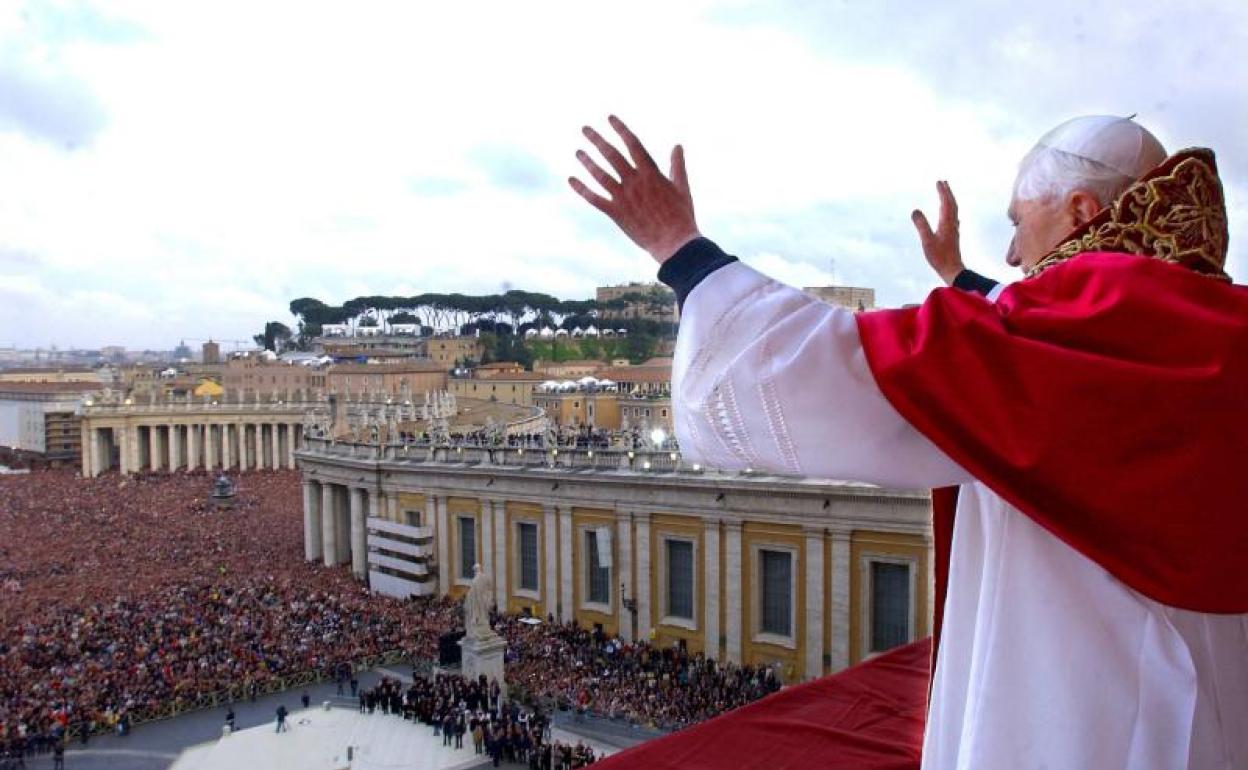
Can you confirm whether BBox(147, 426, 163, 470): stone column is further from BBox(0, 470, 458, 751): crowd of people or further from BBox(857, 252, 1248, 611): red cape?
BBox(857, 252, 1248, 611): red cape

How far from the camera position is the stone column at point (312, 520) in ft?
115

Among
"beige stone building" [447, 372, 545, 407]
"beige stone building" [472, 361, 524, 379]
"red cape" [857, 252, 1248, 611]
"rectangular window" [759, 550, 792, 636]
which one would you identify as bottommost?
"rectangular window" [759, 550, 792, 636]

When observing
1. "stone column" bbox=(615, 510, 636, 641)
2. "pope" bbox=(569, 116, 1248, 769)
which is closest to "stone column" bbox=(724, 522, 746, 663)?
"stone column" bbox=(615, 510, 636, 641)

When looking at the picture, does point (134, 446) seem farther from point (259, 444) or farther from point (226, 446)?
point (259, 444)

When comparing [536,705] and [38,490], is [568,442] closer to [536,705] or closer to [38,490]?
[536,705]

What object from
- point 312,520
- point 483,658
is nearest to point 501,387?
point 312,520

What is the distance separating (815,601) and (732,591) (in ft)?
7.18

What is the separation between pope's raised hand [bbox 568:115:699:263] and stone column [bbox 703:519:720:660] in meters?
20.6

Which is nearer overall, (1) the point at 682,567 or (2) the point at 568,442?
(1) the point at 682,567

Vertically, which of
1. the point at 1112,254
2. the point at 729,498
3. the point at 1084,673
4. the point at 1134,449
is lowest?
the point at 729,498

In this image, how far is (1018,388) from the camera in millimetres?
1604

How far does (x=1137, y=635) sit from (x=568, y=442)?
31.7 meters

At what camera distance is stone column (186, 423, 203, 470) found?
232ft

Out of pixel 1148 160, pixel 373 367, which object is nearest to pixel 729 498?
pixel 1148 160
